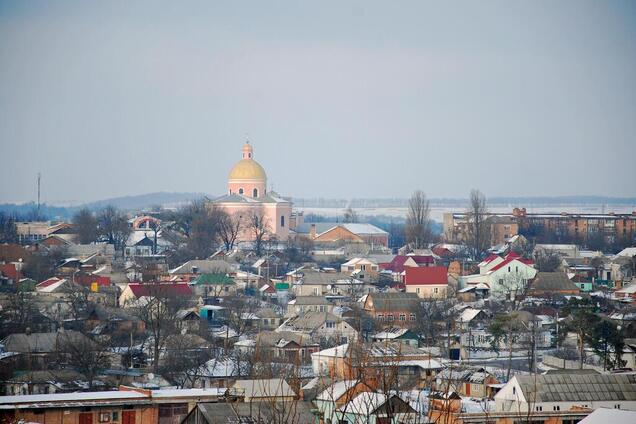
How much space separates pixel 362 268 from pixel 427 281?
14.4 feet

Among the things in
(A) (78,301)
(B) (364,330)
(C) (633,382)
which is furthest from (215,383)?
(A) (78,301)

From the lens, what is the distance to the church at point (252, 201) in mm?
45609

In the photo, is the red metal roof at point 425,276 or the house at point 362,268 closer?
the red metal roof at point 425,276

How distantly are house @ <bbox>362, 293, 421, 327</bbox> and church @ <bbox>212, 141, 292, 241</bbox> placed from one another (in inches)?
696

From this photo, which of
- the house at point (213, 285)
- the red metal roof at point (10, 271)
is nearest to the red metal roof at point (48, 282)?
the red metal roof at point (10, 271)

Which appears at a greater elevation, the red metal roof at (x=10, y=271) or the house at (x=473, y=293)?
the red metal roof at (x=10, y=271)

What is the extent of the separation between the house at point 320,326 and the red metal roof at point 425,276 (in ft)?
20.9

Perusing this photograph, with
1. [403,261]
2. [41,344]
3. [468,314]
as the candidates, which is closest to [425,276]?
[468,314]

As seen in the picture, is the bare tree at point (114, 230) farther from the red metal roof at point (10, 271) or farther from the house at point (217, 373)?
the house at point (217, 373)

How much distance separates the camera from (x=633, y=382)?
14.6 m

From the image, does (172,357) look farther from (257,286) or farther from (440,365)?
(257,286)

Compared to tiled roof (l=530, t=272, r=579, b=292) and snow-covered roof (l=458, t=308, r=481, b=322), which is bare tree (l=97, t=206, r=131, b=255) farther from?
snow-covered roof (l=458, t=308, r=481, b=322)

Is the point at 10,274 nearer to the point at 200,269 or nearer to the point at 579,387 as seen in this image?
the point at 200,269

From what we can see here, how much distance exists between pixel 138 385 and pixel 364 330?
6807mm
